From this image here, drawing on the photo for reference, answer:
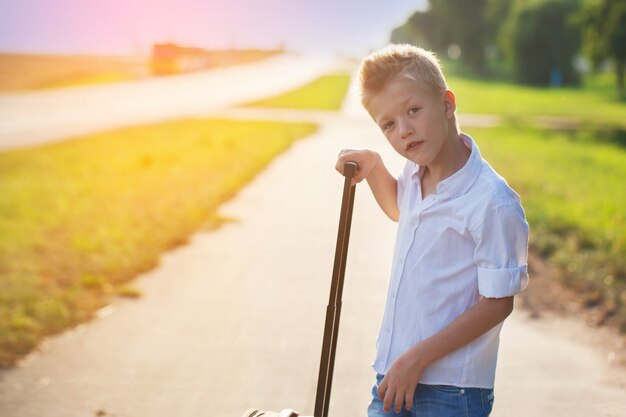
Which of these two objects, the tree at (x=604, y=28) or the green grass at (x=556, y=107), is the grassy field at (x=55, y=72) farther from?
the tree at (x=604, y=28)

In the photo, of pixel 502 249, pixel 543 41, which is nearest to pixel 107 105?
pixel 502 249

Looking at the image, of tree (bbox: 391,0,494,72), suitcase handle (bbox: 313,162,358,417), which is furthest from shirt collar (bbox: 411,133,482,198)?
tree (bbox: 391,0,494,72)

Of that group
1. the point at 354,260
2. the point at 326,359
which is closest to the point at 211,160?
the point at 354,260

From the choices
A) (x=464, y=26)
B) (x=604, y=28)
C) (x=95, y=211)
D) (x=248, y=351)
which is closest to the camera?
(x=248, y=351)

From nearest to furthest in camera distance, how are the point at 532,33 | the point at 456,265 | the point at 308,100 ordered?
1. the point at 456,265
2. the point at 308,100
3. the point at 532,33

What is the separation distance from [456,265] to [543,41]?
44790mm

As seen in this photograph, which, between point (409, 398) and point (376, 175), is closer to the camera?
point (409, 398)

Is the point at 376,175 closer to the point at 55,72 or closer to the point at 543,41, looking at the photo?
the point at 55,72

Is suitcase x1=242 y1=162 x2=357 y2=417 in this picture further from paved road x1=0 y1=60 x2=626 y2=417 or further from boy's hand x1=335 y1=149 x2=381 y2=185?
paved road x1=0 y1=60 x2=626 y2=417

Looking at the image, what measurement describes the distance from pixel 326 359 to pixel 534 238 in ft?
15.2

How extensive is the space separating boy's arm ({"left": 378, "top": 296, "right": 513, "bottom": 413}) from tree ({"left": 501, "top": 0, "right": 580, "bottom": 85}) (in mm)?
42497

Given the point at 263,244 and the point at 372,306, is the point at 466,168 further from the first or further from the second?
the point at 263,244

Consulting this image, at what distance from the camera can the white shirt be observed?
5.49ft

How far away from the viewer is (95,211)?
24.9 ft
